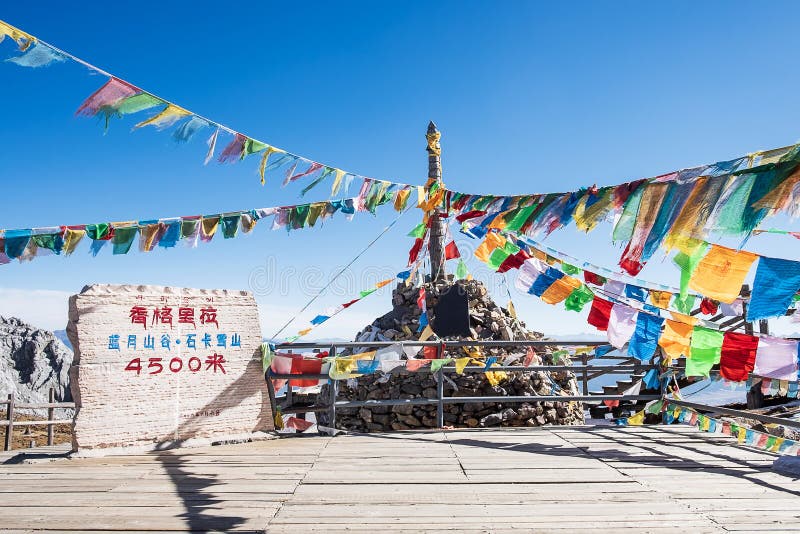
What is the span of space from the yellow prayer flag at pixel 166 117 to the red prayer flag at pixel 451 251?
7494mm

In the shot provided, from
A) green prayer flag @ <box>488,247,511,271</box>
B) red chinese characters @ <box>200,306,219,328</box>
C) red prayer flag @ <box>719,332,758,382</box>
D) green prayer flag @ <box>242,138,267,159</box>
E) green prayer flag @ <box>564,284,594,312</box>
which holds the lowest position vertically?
red prayer flag @ <box>719,332,758,382</box>

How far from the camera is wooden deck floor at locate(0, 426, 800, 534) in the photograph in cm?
345

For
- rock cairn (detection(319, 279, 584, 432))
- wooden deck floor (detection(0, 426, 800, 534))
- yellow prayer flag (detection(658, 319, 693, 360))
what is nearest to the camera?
wooden deck floor (detection(0, 426, 800, 534))

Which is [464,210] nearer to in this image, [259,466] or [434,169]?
[259,466]

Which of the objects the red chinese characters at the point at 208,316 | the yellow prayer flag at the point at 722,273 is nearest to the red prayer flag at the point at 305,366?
the red chinese characters at the point at 208,316

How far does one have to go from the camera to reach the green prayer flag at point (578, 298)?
7191 mm

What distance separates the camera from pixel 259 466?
16.7ft

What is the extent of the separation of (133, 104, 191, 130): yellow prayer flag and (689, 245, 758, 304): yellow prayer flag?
→ 20.4ft

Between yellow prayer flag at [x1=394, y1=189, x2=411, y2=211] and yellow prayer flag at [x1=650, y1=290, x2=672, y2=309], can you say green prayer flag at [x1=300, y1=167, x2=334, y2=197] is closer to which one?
yellow prayer flag at [x1=394, y1=189, x2=411, y2=211]

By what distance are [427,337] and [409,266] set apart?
6.89 ft

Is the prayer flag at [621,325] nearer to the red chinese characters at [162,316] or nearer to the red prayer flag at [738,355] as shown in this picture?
the red prayer flag at [738,355]

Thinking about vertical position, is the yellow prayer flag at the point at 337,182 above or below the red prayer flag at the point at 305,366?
above

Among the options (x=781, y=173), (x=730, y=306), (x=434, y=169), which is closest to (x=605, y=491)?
(x=781, y=173)

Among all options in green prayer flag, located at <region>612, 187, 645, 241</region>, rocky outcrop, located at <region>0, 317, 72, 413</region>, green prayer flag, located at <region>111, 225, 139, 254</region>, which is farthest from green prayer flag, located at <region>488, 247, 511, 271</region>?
rocky outcrop, located at <region>0, 317, 72, 413</region>
